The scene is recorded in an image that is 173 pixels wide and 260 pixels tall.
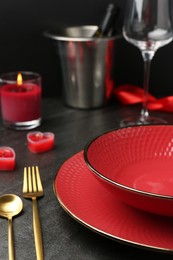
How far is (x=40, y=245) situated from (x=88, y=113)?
0.46 meters

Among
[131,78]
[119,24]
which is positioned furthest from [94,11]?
[131,78]

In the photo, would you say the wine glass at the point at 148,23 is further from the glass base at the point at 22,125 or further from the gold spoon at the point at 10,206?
the gold spoon at the point at 10,206

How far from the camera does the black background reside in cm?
95

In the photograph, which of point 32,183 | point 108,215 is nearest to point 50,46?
point 32,183

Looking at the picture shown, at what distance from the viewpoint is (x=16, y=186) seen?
1.93 ft

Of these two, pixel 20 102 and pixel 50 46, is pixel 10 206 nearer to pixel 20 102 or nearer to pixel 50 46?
pixel 20 102

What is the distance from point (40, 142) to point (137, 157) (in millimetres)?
184

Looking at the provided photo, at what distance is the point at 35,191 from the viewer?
1.86 ft

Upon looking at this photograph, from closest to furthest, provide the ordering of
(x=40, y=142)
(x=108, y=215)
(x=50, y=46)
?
(x=108, y=215), (x=40, y=142), (x=50, y=46)

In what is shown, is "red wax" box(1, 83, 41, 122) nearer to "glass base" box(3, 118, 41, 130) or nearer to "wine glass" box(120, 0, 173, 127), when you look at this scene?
"glass base" box(3, 118, 41, 130)

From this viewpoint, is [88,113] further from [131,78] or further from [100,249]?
[100,249]

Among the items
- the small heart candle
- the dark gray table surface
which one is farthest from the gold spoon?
the small heart candle

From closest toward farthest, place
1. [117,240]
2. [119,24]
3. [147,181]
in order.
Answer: [117,240] → [147,181] → [119,24]

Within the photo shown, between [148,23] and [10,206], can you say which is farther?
[148,23]
